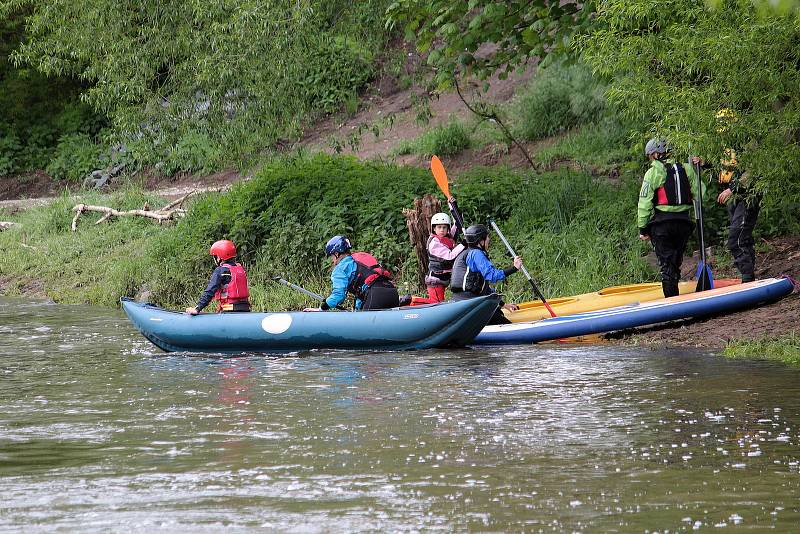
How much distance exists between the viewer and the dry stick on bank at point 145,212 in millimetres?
20203

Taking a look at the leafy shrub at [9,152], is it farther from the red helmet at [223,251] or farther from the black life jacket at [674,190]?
the black life jacket at [674,190]

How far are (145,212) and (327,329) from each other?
407 inches

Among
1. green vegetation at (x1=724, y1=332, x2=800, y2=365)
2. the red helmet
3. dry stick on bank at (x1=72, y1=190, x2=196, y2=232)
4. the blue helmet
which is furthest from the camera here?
dry stick on bank at (x1=72, y1=190, x2=196, y2=232)

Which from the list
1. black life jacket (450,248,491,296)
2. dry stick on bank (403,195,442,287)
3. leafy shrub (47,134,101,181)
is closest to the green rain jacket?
black life jacket (450,248,491,296)

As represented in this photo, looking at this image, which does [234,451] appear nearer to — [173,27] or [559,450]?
[559,450]

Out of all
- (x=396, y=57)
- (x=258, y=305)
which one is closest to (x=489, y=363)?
(x=258, y=305)

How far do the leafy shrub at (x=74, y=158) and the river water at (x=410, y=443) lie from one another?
59.8 ft

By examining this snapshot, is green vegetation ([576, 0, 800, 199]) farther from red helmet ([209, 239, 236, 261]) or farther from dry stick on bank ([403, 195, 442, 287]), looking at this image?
red helmet ([209, 239, 236, 261])

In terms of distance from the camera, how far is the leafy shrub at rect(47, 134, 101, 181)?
28.2 metres

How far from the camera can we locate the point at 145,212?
20.7 metres

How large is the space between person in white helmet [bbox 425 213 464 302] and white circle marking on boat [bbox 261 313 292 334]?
62.2 inches

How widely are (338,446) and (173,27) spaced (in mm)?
10594

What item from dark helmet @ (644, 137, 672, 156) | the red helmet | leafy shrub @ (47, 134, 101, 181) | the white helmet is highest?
leafy shrub @ (47, 134, 101, 181)

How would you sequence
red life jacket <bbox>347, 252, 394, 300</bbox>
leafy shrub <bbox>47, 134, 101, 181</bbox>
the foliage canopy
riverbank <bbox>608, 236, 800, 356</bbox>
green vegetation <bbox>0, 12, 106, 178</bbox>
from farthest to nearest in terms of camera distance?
green vegetation <bbox>0, 12, 106, 178</bbox>, leafy shrub <bbox>47, 134, 101, 181</bbox>, the foliage canopy, red life jacket <bbox>347, 252, 394, 300</bbox>, riverbank <bbox>608, 236, 800, 356</bbox>
